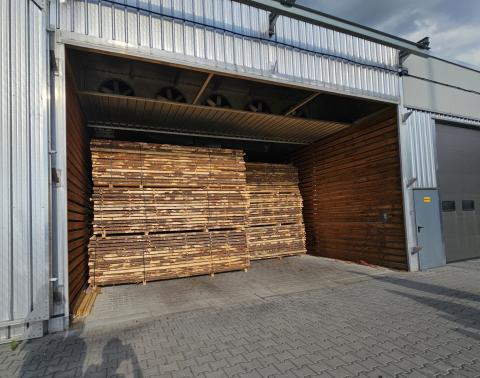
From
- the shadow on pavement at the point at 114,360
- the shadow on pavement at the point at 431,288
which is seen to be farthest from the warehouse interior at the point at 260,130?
the shadow on pavement at the point at 114,360

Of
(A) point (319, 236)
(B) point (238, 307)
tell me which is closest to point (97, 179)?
(B) point (238, 307)

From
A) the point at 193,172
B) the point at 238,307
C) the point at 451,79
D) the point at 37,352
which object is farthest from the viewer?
the point at 451,79

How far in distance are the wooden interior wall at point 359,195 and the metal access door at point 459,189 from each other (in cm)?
188

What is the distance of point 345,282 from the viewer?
23.9 feet

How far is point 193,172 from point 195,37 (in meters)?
3.58

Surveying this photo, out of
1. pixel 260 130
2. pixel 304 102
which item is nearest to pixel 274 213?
pixel 260 130

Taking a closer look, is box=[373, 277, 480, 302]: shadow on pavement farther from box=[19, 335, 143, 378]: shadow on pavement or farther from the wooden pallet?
box=[19, 335, 143, 378]: shadow on pavement

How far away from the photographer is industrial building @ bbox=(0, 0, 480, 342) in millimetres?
4609

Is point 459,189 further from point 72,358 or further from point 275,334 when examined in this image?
point 72,358

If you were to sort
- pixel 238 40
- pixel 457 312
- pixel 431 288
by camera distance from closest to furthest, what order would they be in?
pixel 457 312 < pixel 431 288 < pixel 238 40

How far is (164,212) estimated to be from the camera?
8.22 m

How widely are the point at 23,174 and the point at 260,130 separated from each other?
→ 7217 millimetres

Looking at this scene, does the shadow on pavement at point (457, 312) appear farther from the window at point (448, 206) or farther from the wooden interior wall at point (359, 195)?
the window at point (448, 206)

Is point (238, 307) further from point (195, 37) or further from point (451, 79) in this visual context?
point (451, 79)
